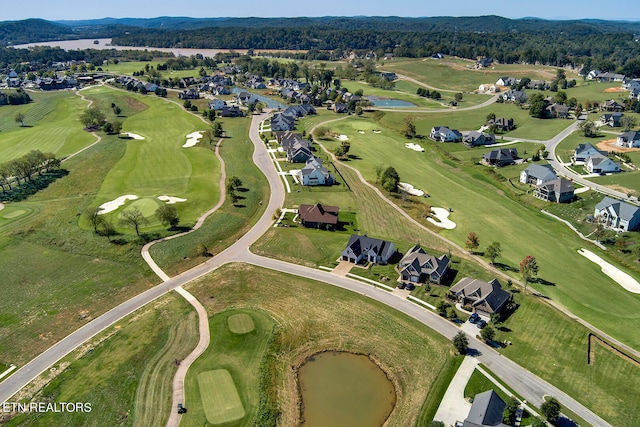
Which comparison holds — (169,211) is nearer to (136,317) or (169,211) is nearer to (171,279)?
(171,279)

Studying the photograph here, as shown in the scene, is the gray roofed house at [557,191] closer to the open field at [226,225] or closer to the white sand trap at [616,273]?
the white sand trap at [616,273]

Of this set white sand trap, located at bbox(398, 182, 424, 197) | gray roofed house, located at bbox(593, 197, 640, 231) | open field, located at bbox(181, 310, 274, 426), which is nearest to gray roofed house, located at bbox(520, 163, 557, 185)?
gray roofed house, located at bbox(593, 197, 640, 231)

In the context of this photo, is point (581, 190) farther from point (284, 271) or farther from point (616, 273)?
point (284, 271)

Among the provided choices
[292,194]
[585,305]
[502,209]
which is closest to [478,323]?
[585,305]

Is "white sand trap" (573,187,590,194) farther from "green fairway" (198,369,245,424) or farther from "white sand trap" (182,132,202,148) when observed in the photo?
"white sand trap" (182,132,202,148)

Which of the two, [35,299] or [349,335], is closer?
[349,335]

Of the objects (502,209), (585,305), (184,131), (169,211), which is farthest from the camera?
(184,131)
